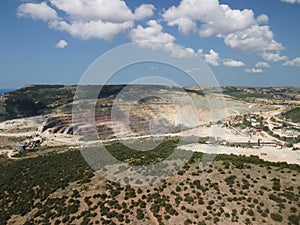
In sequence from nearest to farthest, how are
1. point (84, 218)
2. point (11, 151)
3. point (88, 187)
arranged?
point (84, 218) → point (88, 187) → point (11, 151)

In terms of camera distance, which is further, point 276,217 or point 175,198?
point 175,198

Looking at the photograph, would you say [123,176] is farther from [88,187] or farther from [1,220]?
[1,220]

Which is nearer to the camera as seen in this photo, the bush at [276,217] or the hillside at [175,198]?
the bush at [276,217]

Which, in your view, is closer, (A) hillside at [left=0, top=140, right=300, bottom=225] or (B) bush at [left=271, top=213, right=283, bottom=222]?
(B) bush at [left=271, top=213, right=283, bottom=222]

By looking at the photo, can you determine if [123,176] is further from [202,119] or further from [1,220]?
[202,119]

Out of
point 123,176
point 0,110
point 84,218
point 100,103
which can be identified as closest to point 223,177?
point 123,176

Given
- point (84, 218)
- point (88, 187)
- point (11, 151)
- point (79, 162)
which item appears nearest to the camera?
point (84, 218)

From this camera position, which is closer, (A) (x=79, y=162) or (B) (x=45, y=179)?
(B) (x=45, y=179)

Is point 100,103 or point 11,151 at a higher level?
point 100,103

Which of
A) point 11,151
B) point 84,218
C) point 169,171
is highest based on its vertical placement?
point 169,171
